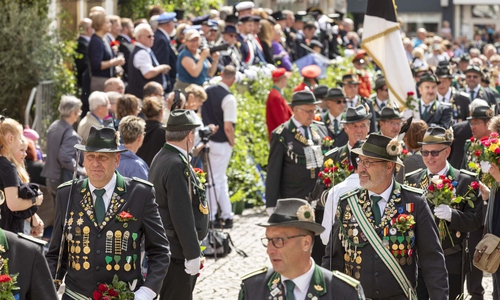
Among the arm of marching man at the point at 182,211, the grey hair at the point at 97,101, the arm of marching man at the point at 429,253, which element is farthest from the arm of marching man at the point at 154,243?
the grey hair at the point at 97,101

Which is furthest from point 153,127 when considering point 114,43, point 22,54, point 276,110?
point 114,43

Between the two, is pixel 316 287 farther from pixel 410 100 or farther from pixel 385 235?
pixel 410 100

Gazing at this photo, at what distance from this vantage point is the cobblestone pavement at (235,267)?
1059 cm

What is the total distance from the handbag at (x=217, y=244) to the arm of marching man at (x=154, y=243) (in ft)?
17.7

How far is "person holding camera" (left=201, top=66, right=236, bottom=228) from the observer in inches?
547

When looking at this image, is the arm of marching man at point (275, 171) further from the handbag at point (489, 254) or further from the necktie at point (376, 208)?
the necktie at point (376, 208)

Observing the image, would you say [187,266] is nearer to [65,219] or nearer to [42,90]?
[65,219]

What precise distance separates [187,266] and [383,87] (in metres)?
8.20

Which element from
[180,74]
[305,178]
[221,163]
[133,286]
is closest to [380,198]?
[133,286]

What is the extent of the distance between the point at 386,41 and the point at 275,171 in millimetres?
2380

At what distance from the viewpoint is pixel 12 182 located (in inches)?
325

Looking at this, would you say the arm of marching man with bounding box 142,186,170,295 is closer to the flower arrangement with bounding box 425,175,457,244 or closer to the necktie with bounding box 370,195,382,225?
the necktie with bounding box 370,195,382,225

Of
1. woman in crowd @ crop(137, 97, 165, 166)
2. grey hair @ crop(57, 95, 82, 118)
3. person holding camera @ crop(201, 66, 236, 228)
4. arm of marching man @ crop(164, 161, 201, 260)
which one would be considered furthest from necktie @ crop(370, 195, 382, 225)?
person holding camera @ crop(201, 66, 236, 228)

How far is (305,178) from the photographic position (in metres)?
10.8
